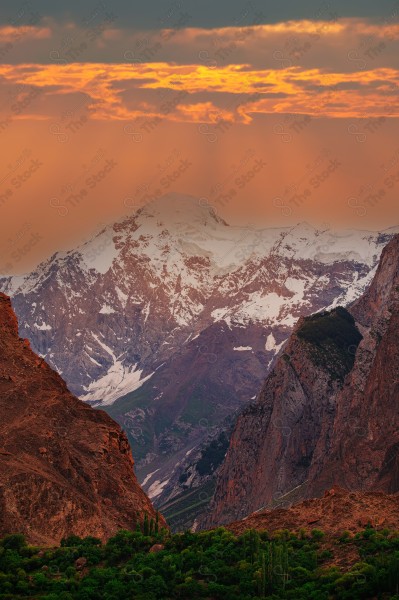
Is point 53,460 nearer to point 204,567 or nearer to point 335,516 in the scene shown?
point 204,567

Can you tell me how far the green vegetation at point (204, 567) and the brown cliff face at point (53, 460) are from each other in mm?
4650

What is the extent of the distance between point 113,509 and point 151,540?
12.5 m

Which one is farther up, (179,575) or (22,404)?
(22,404)

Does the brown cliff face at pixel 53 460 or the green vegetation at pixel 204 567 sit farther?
the brown cliff face at pixel 53 460

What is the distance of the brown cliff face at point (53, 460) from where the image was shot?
336ft

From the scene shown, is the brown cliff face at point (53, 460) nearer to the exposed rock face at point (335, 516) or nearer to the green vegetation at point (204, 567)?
the green vegetation at point (204, 567)

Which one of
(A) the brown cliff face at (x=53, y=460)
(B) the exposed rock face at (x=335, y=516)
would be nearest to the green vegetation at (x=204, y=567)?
(B) the exposed rock face at (x=335, y=516)

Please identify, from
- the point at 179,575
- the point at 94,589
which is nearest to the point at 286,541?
the point at 179,575

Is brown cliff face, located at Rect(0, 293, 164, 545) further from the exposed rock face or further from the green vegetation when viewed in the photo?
the exposed rock face

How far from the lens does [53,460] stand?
4306 inches

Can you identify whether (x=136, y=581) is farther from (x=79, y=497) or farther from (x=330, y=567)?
(x=79, y=497)

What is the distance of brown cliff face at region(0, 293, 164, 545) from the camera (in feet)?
336

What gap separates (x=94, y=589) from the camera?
8556 centimetres

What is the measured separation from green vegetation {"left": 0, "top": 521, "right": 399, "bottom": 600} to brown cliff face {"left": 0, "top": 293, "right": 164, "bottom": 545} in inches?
183
